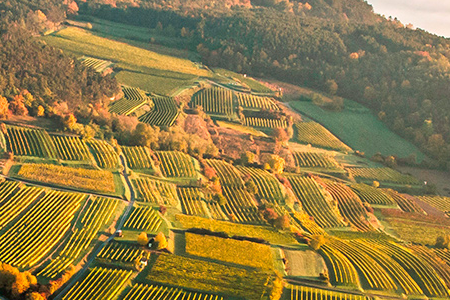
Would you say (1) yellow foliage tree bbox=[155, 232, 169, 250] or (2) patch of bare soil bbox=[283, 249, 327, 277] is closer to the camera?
(1) yellow foliage tree bbox=[155, 232, 169, 250]

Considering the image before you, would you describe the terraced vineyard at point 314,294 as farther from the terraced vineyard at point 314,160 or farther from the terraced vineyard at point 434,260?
the terraced vineyard at point 314,160

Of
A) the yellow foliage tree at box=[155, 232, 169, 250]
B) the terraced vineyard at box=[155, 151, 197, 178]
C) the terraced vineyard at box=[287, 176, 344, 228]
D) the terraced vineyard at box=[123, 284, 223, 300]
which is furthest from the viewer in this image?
the terraced vineyard at box=[155, 151, 197, 178]

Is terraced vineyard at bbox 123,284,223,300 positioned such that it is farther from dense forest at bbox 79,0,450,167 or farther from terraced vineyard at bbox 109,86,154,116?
dense forest at bbox 79,0,450,167

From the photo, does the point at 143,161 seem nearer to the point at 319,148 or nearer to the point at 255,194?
the point at 255,194

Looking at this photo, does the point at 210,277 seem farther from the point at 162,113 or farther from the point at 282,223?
the point at 162,113

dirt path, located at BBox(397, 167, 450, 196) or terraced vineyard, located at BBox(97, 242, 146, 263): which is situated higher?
dirt path, located at BBox(397, 167, 450, 196)

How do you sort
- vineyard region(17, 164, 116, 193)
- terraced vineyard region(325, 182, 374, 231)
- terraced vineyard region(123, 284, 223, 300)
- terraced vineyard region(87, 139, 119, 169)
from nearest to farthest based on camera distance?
terraced vineyard region(123, 284, 223, 300), vineyard region(17, 164, 116, 193), terraced vineyard region(87, 139, 119, 169), terraced vineyard region(325, 182, 374, 231)

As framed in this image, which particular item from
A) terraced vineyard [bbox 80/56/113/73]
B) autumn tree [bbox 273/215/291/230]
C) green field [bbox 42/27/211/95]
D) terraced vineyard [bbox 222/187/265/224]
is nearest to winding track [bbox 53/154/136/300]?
terraced vineyard [bbox 222/187/265/224]
